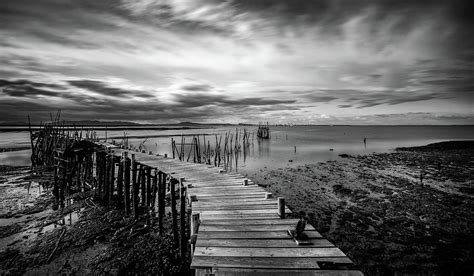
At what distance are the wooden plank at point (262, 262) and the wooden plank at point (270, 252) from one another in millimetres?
100

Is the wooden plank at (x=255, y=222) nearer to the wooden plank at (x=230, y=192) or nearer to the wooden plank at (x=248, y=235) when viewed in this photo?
the wooden plank at (x=248, y=235)

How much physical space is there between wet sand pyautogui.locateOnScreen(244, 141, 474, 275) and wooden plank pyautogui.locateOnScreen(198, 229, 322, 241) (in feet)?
14.7

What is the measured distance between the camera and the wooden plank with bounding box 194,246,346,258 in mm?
4461

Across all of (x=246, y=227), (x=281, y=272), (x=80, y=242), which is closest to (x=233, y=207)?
(x=246, y=227)

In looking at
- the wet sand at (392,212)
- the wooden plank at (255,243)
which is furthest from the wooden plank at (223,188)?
the wooden plank at (255,243)

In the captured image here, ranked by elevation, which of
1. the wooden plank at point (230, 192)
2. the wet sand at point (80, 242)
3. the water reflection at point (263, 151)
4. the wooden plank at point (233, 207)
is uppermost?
the wooden plank at point (230, 192)

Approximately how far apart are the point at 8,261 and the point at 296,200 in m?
14.4

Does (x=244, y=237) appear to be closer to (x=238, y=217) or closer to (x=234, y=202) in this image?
(x=238, y=217)

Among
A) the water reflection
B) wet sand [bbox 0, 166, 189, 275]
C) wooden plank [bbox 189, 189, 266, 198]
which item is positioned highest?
wooden plank [bbox 189, 189, 266, 198]

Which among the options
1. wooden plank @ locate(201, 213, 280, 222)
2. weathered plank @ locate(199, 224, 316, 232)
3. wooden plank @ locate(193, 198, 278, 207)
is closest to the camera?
weathered plank @ locate(199, 224, 316, 232)

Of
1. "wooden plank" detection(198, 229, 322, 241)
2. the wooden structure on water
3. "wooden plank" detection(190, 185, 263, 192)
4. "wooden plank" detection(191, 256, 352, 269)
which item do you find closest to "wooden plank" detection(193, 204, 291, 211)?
"wooden plank" detection(198, 229, 322, 241)

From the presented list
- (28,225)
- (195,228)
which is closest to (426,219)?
(195,228)

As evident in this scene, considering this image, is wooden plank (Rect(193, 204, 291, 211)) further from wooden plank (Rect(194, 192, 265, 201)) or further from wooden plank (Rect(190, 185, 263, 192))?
wooden plank (Rect(190, 185, 263, 192))

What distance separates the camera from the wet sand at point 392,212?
829cm
